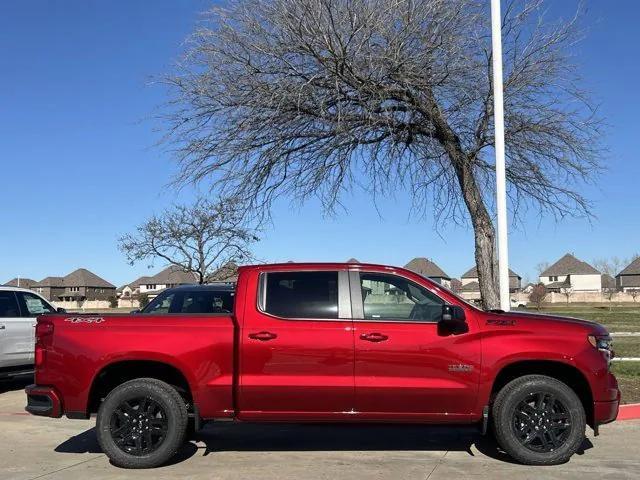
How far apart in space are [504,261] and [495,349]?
11.5ft

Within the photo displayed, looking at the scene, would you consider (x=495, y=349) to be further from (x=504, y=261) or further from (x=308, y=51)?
(x=308, y=51)

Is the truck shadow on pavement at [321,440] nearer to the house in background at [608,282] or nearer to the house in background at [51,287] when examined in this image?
the house in background at [51,287]

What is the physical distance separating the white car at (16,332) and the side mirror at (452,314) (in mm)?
7785

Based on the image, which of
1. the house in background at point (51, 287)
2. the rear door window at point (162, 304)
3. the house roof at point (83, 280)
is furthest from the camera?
the house roof at point (83, 280)

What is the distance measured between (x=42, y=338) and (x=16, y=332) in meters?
5.15

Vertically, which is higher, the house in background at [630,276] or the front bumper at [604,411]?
the house in background at [630,276]

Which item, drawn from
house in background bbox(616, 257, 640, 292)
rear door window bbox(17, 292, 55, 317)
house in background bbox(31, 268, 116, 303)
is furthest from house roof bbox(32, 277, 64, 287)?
rear door window bbox(17, 292, 55, 317)

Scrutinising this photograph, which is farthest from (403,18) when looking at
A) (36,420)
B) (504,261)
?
(36,420)

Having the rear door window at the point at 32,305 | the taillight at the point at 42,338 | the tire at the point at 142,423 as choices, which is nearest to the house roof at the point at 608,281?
the rear door window at the point at 32,305

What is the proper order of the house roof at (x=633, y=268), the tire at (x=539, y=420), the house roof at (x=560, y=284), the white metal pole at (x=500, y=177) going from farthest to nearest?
the house roof at (x=633, y=268)
the house roof at (x=560, y=284)
the white metal pole at (x=500, y=177)
the tire at (x=539, y=420)

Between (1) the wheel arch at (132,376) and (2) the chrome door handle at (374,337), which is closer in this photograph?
(2) the chrome door handle at (374,337)

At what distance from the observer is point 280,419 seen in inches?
248

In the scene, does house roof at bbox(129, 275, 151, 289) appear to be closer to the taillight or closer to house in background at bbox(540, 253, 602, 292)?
house in background at bbox(540, 253, 602, 292)

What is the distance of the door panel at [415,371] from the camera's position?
20.2 feet
